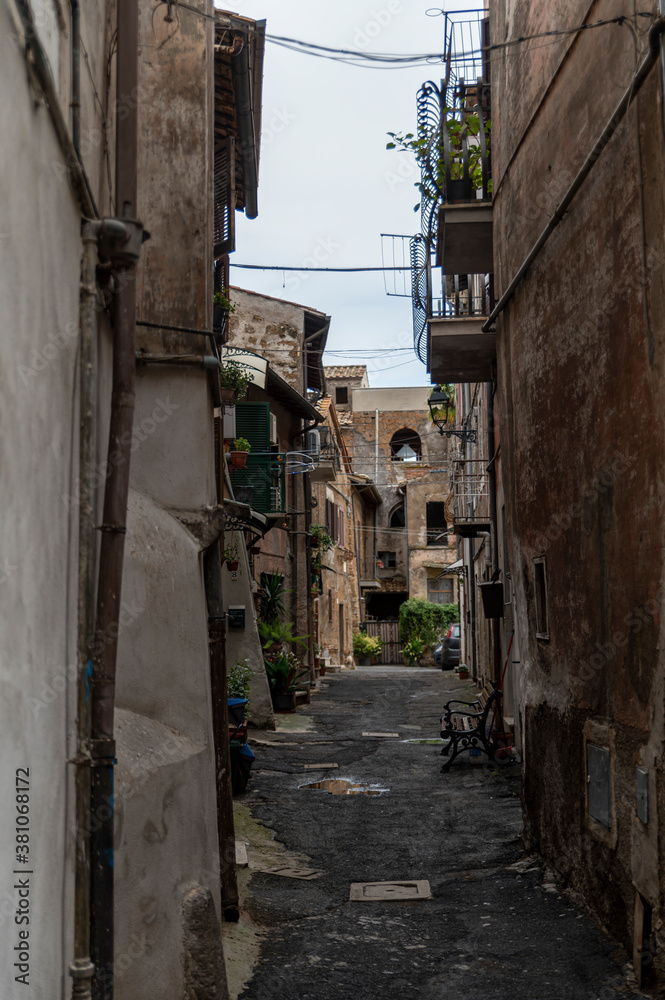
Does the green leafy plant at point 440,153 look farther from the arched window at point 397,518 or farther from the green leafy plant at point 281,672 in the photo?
the arched window at point 397,518

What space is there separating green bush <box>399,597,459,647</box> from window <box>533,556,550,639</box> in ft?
102

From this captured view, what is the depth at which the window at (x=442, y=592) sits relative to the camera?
41.3 meters

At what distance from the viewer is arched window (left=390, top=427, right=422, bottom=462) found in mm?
51438

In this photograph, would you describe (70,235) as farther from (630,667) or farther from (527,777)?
(527,777)

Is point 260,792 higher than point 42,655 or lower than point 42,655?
lower

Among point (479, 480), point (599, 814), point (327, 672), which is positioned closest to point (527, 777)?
point (599, 814)

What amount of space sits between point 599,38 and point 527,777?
18.5 feet

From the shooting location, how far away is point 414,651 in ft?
125

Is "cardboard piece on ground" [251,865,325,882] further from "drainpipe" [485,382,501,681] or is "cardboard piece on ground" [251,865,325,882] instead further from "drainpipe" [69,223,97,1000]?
"drainpipe" [485,382,501,681]

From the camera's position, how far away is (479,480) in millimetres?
20297

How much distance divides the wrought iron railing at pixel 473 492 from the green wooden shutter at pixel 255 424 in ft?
11.4

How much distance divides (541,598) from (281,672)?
1058 centimetres

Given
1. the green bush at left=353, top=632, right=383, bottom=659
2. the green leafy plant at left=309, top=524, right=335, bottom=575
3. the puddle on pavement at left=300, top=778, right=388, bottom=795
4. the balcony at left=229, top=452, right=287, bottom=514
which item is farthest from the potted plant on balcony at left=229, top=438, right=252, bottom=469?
the green bush at left=353, top=632, right=383, bottom=659

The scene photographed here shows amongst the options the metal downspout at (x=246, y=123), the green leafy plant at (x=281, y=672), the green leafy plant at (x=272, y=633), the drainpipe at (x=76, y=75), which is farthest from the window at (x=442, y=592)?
the drainpipe at (x=76, y=75)
